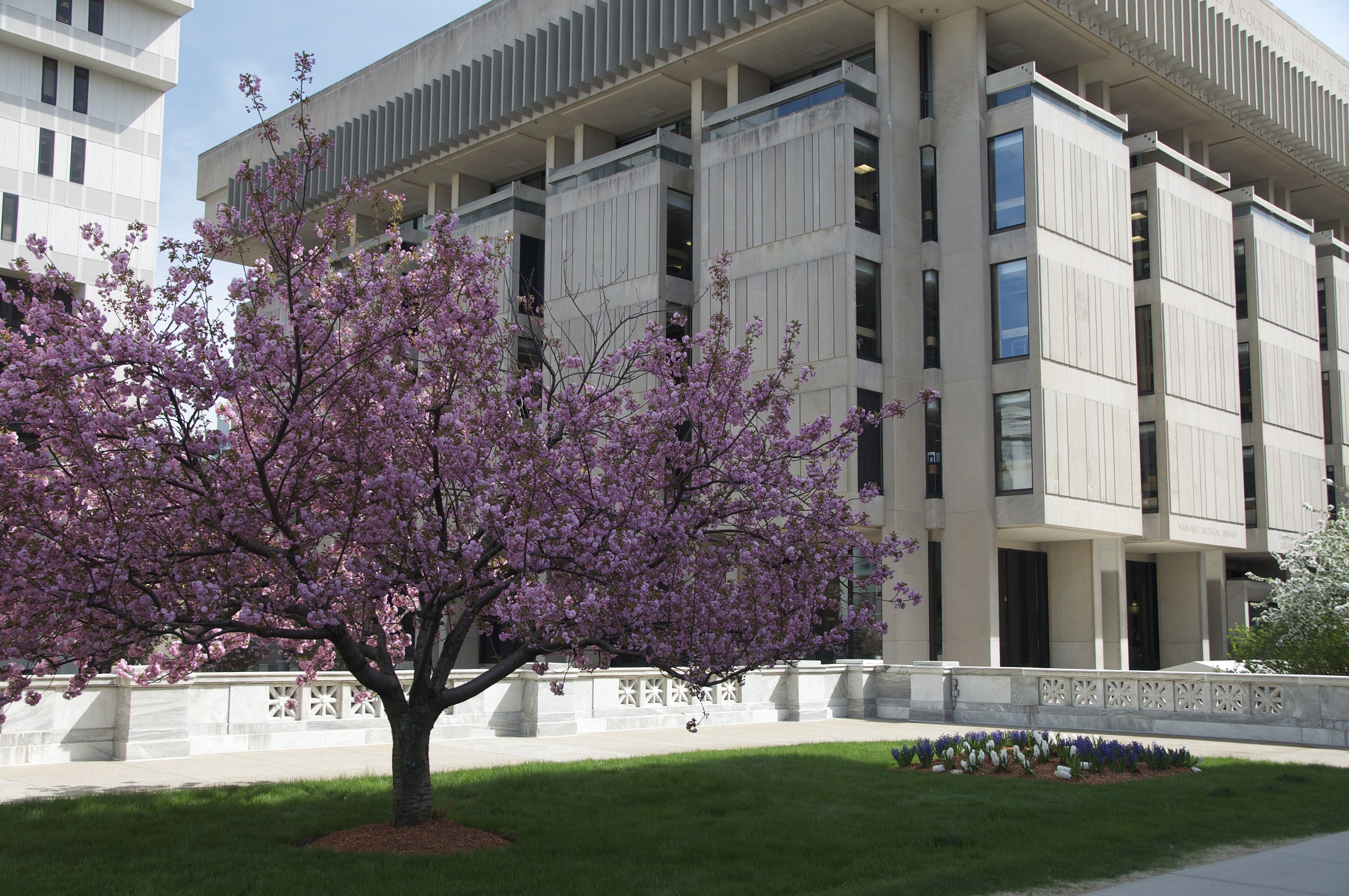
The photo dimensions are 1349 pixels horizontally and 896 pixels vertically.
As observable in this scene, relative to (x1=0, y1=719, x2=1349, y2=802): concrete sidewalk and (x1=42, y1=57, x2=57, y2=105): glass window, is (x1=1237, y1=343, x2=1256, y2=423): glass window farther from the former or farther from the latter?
(x1=42, y1=57, x2=57, y2=105): glass window

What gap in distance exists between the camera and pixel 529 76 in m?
47.2

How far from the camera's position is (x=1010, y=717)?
26562 mm

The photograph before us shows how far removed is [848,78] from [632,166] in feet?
29.6

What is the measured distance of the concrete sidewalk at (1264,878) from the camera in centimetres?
899

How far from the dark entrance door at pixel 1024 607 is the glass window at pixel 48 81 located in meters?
43.2

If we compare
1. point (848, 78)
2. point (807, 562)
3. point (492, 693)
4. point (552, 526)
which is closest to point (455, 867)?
point (552, 526)

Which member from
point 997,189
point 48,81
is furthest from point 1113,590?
point 48,81

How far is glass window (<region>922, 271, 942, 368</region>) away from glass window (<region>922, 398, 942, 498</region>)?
1.62 m

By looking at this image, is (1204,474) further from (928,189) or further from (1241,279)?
(928,189)

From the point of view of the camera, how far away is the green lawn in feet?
31.7

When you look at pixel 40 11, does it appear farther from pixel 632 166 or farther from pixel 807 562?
pixel 807 562

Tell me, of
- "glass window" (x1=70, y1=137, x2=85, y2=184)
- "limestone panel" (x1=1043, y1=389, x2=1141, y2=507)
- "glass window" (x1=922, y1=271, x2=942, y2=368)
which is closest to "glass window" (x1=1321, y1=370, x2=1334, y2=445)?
"limestone panel" (x1=1043, y1=389, x2=1141, y2=507)

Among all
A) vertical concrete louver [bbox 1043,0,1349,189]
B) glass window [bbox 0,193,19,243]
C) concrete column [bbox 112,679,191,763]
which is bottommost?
Result: concrete column [bbox 112,679,191,763]

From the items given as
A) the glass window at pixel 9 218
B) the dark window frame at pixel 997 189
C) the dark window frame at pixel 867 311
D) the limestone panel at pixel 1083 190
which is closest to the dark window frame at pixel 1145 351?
the limestone panel at pixel 1083 190
